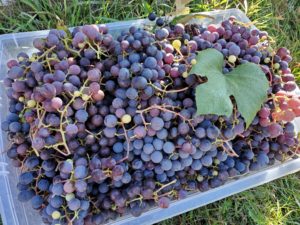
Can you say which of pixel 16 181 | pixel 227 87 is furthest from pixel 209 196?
pixel 16 181

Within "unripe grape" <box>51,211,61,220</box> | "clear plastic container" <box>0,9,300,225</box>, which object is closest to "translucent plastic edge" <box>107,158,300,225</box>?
"clear plastic container" <box>0,9,300,225</box>

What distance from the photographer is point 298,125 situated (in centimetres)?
106

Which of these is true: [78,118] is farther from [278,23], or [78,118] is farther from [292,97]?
[278,23]

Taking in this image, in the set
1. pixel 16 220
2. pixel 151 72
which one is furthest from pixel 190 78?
pixel 16 220

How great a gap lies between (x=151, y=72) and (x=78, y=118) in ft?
0.58

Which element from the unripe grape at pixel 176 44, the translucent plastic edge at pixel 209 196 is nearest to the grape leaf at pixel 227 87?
the unripe grape at pixel 176 44

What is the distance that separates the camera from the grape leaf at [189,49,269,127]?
74cm

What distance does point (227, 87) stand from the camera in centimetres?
79

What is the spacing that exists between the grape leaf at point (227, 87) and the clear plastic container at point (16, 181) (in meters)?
0.27

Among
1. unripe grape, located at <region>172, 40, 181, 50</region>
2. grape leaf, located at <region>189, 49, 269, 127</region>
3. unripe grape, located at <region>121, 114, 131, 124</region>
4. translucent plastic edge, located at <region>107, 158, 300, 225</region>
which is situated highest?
unripe grape, located at <region>172, 40, 181, 50</region>

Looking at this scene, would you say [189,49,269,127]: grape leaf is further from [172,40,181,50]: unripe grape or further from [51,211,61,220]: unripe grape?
[51,211,61,220]: unripe grape

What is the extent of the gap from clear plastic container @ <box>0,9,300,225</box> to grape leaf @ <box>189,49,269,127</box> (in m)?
0.27

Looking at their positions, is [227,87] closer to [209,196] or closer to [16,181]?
[209,196]

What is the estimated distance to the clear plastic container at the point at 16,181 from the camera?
0.87 meters
